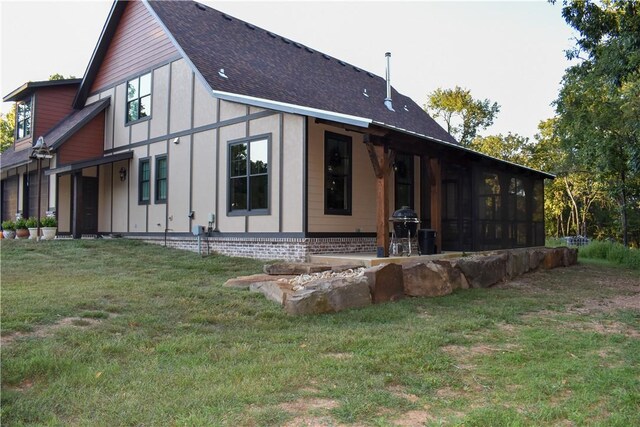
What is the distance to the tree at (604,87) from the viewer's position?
438 inches

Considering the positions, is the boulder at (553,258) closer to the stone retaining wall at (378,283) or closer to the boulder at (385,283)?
the stone retaining wall at (378,283)

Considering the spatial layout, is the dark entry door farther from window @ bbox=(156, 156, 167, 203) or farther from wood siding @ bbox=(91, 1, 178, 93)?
wood siding @ bbox=(91, 1, 178, 93)

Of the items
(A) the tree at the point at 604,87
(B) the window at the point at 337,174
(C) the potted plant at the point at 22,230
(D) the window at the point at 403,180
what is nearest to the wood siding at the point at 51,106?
(C) the potted plant at the point at 22,230

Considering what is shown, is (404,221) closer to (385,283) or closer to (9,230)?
(385,283)

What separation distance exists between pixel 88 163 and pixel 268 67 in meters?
5.68

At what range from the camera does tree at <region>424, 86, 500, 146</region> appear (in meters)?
29.2

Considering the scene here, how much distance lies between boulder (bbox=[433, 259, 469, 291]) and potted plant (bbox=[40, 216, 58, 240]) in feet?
36.9

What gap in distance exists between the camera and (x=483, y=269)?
866 centimetres

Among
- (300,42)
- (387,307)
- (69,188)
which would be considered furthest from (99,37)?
(387,307)

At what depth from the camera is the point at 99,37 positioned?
1593 centimetres

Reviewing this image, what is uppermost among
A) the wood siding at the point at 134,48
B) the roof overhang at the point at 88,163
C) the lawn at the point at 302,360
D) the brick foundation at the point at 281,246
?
the wood siding at the point at 134,48

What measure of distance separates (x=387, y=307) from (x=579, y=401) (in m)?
3.19

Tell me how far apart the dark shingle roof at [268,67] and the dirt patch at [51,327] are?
736 centimetres

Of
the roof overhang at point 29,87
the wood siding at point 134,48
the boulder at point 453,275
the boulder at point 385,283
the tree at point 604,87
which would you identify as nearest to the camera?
the boulder at point 385,283
